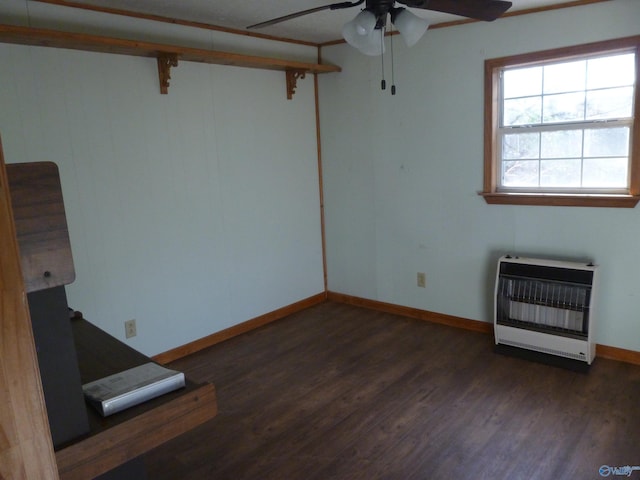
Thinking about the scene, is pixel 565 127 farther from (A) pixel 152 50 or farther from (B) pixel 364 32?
(A) pixel 152 50

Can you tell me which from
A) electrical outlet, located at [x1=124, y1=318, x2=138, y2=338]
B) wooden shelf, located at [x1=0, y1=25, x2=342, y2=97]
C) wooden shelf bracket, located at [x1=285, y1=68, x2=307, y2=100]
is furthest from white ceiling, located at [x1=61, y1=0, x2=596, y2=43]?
electrical outlet, located at [x1=124, y1=318, x2=138, y2=338]

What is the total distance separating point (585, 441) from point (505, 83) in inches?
92.9

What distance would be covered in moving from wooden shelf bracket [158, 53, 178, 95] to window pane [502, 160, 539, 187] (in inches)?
Result: 95.3

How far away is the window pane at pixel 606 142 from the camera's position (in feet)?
9.77

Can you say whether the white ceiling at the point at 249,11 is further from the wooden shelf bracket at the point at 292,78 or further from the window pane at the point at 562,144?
the window pane at the point at 562,144

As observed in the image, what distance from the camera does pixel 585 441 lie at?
7.63ft

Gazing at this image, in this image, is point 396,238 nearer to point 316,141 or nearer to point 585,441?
point 316,141

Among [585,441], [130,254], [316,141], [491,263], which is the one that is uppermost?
[316,141]

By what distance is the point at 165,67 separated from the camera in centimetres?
309

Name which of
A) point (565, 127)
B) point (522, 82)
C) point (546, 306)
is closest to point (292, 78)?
point (522, 82)

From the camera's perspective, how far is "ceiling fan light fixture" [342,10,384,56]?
202cm

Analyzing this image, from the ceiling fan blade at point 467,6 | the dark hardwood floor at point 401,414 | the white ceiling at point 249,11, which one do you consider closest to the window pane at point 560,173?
the white ceiling at point 249,11

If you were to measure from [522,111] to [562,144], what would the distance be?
36 centimetres

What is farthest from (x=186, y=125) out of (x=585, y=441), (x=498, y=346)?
(x=585, y=441)
